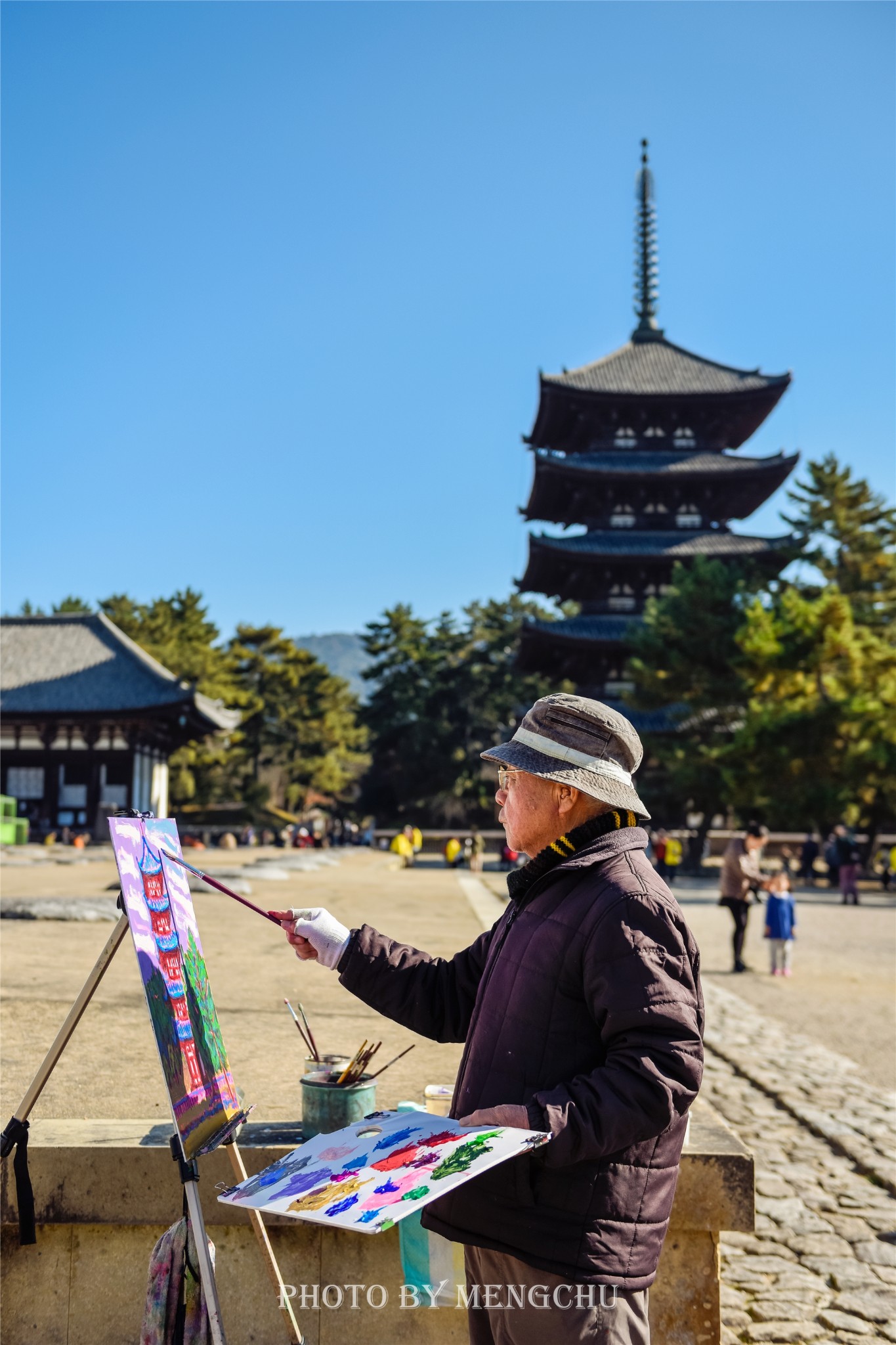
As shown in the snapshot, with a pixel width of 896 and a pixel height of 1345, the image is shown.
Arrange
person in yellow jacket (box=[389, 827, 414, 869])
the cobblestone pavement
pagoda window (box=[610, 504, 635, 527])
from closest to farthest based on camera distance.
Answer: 1. the cobblestone pavement
2. person in yellow jacket (box=[389, 827, 414, 869])
3. pagoda window (box=[610, 504, 635, 527])

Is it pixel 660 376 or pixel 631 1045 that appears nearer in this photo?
pixel 631 1045

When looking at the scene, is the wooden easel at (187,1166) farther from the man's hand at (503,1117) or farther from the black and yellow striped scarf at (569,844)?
the black and yellow striped scarf at (569,844)

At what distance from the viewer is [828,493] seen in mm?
47125

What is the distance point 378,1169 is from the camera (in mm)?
1972

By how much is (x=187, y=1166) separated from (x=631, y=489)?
3184 centimetres

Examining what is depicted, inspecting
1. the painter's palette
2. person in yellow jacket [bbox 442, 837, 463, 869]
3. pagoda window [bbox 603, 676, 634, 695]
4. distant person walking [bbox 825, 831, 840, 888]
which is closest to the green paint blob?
the painter's palette

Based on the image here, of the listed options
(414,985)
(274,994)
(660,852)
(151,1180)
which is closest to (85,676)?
(660,852)

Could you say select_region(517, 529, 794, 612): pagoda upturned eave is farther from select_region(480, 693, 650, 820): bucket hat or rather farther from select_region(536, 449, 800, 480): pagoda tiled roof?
select_region(480, 693, 650, 820): bucket hat

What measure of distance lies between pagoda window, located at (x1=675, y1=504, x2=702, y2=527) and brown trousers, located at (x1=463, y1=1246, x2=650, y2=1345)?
105 feet

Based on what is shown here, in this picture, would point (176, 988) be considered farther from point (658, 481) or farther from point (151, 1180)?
point (658, 481)

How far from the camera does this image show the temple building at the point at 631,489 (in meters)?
31.1

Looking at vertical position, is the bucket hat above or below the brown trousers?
above

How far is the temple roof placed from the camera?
31.2 m

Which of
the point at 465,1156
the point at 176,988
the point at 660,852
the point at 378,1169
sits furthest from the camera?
the point at 660,852
